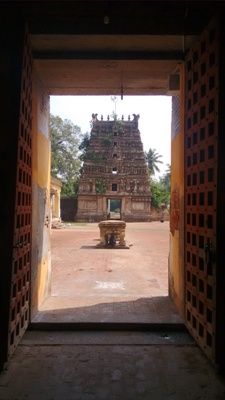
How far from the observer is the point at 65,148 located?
4512cm

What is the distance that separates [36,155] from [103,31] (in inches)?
74.7

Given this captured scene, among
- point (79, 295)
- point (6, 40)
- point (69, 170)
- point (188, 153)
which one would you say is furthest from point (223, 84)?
point (69, 170)

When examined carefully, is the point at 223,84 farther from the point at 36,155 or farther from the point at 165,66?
the point at 36,155

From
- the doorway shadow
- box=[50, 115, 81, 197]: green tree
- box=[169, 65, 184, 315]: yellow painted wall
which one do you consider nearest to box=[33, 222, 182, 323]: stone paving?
the doorway shadow

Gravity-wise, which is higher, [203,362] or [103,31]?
[103,31]

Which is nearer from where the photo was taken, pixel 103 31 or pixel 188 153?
pixel 103 31

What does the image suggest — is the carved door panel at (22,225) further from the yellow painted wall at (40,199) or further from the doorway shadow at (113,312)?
the doorway shadow at (113,312)

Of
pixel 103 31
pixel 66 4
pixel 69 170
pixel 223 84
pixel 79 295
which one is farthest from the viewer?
pixel 69 170

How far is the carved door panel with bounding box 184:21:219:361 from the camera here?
11.8 feet

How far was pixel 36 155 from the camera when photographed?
16.9 feet

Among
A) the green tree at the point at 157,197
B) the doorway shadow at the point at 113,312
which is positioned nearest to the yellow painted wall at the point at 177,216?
the doorway shadow at the point at 113,312

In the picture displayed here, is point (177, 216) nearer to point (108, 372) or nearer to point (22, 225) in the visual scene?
point (22, 225)

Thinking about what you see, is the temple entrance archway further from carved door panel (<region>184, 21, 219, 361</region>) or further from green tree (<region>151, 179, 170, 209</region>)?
green tree (<region>151, 179, 170, 209</region>)

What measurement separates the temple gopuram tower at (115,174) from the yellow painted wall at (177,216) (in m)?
31.5
